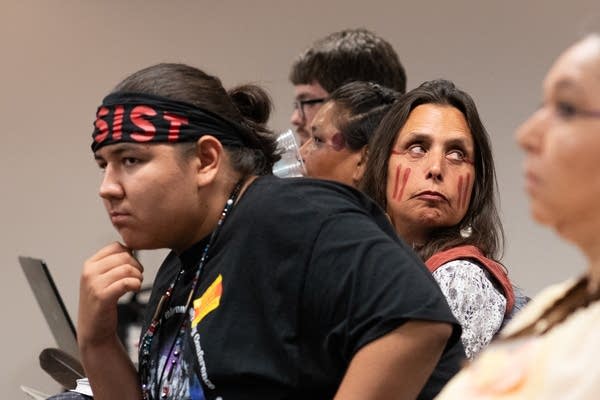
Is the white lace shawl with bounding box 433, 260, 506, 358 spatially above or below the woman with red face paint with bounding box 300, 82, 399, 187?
below

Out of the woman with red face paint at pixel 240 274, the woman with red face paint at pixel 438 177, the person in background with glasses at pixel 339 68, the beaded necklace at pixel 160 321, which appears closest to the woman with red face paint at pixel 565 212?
the woman with red face paint at pixel 240 274

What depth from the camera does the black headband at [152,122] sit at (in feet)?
4.54

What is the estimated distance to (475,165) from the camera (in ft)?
5.74

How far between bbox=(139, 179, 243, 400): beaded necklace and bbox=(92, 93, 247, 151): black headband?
0.09m

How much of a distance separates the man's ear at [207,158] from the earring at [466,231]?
1.55 ft

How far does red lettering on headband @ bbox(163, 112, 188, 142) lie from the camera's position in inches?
54.7

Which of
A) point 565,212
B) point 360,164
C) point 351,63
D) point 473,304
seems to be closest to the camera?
point 565,212

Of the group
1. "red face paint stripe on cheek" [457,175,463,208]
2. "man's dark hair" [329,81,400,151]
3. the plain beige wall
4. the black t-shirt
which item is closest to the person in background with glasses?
"man's dark hair" [329,81,400,151]

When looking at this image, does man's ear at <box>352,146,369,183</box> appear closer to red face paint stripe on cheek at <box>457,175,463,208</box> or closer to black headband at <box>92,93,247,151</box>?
red face paint stripe on cheek at <box>457,175,463,208</box>

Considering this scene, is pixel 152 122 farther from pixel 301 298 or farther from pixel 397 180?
pixel 397 180

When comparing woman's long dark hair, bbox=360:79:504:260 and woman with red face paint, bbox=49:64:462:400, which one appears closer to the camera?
woman with red face paint, bbox=49:64:462:400

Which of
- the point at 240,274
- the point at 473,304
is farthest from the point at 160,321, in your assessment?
the point at 473,304

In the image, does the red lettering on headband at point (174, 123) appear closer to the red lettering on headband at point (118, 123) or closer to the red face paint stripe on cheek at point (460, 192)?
the red lettering on headband at point (118, 123)

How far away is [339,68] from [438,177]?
34.0 inches
